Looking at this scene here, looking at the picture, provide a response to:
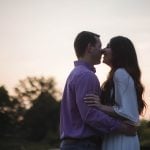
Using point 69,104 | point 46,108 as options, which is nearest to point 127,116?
point 69,104

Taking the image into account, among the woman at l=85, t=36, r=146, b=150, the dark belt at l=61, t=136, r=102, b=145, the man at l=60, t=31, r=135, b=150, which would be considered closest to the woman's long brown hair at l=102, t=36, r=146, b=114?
the woman at l=85, t=36, r=146, b=150

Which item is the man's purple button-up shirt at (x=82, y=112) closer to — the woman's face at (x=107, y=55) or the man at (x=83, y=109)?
the man at (x=83, y=109)

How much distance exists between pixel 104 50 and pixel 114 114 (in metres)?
0.70

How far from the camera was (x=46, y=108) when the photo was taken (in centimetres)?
8556

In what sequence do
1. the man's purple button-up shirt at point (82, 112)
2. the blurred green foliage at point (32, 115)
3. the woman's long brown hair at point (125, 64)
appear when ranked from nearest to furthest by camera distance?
the man's purple button-up shirt at point (82, 112) → the woman's long brown hair at point (125, 64) → the blurred green foliage at point (32, 115)

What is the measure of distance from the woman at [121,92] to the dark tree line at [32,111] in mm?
78583

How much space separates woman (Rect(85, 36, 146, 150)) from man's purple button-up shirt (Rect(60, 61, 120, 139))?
8 centimetres

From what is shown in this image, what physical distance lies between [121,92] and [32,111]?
84.0 meters

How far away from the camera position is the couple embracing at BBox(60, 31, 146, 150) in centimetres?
623

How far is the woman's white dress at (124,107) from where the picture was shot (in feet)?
20.5

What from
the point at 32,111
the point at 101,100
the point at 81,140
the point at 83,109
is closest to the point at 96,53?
the point at 101,100

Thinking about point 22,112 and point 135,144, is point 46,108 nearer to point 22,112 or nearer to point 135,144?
point 22,112

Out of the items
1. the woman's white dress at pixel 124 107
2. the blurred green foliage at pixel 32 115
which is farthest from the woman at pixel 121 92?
the blurred green foliage at pixel 32 115

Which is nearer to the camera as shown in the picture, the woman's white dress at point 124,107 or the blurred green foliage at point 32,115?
the woman's white dress at point 124,107
